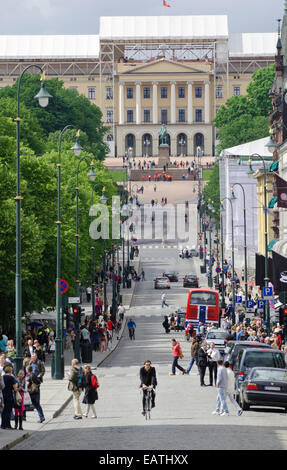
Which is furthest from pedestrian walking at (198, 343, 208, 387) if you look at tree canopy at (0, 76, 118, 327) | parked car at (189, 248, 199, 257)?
parked car at (189, 248, 199, 257)

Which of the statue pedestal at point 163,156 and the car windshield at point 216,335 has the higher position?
the statue pedestal at point 163,156

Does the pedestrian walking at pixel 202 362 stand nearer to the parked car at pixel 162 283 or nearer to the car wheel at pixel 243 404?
the car wheel at pixel 243 404

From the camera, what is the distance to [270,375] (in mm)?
30875

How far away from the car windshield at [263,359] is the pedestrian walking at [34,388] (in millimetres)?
7879

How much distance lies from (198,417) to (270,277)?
28045mm

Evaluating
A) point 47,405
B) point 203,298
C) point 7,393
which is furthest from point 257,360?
point 203,298

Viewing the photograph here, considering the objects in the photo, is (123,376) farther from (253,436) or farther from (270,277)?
(253,436)

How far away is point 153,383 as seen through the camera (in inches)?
1142

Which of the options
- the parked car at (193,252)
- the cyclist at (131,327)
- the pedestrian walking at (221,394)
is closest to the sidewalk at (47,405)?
the pedestrian walking at (221,394)

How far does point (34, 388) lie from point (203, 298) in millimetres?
42707

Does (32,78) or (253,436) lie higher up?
(32,78)

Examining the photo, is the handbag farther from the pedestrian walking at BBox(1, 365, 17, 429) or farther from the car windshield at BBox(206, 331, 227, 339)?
the car windshield at BBox(206, 331, 227, 339)

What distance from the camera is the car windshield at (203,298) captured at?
70.1m
